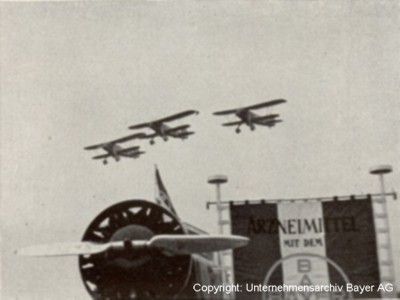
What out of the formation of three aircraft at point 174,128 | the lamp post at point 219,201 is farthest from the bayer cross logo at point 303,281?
the formation of three aircraft at point 174,128

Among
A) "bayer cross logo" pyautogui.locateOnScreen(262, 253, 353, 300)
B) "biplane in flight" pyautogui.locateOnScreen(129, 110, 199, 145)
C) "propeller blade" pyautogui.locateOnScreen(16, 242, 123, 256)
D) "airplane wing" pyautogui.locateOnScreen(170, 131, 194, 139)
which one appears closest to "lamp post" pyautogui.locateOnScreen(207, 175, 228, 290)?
"bayer cross logo" pyautogui.locateOnScreen(262, 253, 353, 300)

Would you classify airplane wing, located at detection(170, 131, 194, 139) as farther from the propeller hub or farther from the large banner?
the propeller hub

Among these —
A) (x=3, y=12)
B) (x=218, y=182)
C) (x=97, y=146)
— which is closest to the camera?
(x=3, y=12)

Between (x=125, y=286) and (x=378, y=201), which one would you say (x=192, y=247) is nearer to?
(x=125, y=286)

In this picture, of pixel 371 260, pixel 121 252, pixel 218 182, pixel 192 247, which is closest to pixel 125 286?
pixel 121 252

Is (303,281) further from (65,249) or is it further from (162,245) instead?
(65,249)

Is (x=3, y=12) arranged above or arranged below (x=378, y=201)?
above

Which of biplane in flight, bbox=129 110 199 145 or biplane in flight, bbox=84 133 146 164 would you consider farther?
biplane in flight, bbox=84 133 146 164
